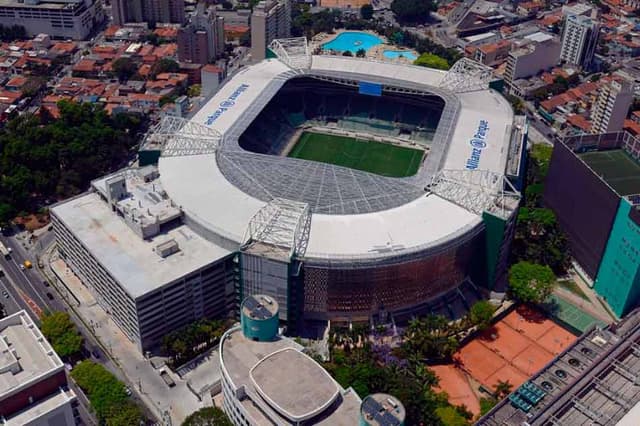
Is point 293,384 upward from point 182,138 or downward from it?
downward

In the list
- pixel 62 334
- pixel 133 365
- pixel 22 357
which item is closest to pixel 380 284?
pixel 133 365

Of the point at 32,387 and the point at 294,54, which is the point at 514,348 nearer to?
the point at 32,387

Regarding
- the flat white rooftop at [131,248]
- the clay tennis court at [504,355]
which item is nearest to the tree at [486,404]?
the clay tennis court at [504,355]

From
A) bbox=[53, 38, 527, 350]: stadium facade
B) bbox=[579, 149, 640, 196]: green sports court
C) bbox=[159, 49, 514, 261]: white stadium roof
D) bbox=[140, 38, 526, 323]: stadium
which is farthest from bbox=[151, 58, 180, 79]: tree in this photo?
bbox=[579, 149, 640, 196]: green sports court

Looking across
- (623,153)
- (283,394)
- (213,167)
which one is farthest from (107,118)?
(623,153)

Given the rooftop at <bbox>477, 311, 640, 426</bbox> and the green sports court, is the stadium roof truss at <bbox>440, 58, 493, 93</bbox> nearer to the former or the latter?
the green sports court

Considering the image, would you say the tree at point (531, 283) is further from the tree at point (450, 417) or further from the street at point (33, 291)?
the street at point (33, 291)
